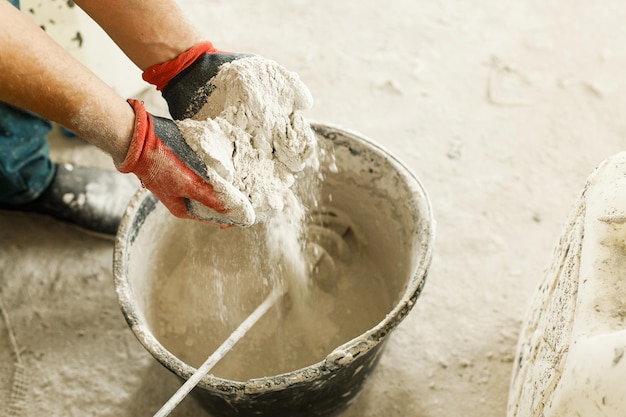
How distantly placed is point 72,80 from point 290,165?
0.38 meters

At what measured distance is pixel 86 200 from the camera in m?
1.63

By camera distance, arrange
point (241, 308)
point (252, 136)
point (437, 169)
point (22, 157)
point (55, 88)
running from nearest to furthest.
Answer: point (55, 88) → point (252, 136) → point (241, 308) → point (22, 157) → point (437, 169)

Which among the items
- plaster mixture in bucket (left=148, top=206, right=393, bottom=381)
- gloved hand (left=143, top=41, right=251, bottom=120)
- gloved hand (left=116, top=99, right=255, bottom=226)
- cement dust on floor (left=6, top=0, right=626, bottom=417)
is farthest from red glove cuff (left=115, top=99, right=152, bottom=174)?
cement dust on floor (left=6, top=0, right=626, bottom=417)

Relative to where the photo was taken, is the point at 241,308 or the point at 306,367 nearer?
the point at 306,367

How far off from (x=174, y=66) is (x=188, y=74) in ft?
0.09

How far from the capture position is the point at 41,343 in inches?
57.5

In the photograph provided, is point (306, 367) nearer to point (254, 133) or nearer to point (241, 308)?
point (241, 308)

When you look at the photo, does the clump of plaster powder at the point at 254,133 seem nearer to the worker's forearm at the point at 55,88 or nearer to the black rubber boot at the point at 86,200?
the worker's forearm at the point at 55,88

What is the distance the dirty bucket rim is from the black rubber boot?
0.49 m

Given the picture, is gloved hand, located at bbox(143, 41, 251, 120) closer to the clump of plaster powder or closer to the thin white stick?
the clump of plaster powder

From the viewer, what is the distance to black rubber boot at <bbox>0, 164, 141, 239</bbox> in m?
1.62

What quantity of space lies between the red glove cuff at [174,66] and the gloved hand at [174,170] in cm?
17

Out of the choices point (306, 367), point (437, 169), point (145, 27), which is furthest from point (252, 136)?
point (437, 169)

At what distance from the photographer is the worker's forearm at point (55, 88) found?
84 centimetres
